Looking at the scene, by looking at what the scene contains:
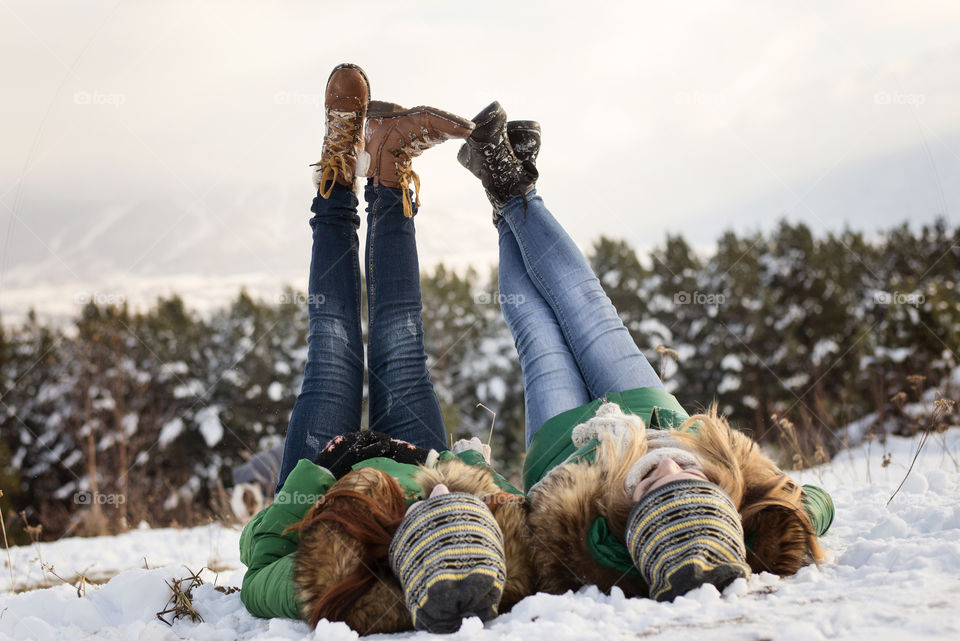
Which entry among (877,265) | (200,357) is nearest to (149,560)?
(200,357)

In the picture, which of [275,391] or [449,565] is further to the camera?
[275,391]

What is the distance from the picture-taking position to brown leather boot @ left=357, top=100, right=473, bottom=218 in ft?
8.64

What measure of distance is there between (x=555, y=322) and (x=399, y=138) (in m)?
0.95

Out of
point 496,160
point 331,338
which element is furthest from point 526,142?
point 331,338

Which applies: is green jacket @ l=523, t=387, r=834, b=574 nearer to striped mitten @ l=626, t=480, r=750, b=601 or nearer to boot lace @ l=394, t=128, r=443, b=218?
striped mitten @ l=626, t=480, r=750, b=601

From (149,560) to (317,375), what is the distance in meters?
3.00

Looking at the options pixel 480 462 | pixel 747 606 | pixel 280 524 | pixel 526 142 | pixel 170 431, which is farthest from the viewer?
pixel 170 431

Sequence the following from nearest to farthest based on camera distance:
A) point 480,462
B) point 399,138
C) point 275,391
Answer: point 480,462 < point 399,138 < point 275,391

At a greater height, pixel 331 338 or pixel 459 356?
pixel 331 338

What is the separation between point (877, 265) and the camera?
86.2 feet

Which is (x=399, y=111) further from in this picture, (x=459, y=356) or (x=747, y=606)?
(x=459, y=356)

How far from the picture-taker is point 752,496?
5.25 ft

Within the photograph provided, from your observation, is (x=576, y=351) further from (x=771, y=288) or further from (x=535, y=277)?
(x=771, y=288)

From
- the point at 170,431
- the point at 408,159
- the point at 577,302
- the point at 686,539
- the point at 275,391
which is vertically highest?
the point at 408,159
